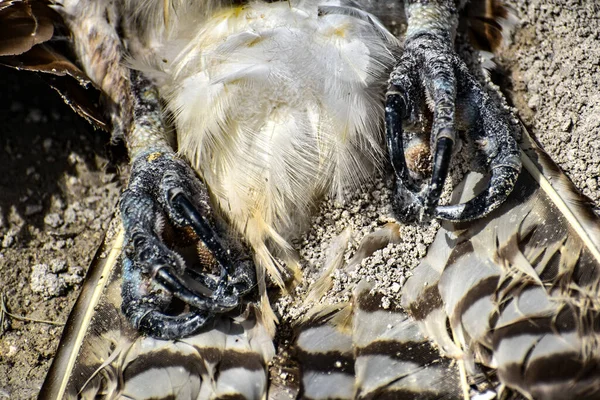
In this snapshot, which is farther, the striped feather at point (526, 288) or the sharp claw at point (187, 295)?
the sharp claw at point (187, 295)

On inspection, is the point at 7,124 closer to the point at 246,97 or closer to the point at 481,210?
the point at 246,97

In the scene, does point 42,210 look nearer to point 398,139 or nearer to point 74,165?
point 74,165

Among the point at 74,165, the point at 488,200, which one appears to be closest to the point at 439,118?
the point at 488,200

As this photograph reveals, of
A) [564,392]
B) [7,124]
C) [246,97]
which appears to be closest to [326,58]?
[246,97]

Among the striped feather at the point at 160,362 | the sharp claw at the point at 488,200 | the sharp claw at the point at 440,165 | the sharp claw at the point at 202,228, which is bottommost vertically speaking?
the striped feather at the point at 160,362

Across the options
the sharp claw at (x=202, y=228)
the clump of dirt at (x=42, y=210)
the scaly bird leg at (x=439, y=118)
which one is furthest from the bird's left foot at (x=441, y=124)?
the clump of dirt at (x=42, y=210)

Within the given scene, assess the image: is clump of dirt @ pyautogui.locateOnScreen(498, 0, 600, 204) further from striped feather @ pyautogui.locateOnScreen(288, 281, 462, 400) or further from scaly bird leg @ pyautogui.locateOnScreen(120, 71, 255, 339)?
scaly bird leg @ pyautogui.locateOnScreen(120, 71, 255, 339)

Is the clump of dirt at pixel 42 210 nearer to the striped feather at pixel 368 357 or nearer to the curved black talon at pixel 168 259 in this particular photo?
the curved black talon at pixel 168 259
